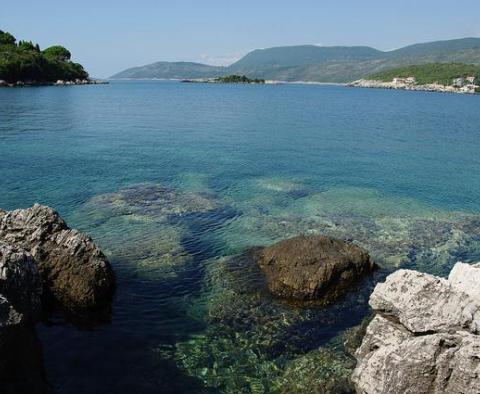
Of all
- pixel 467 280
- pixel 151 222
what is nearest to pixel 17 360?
pixel 467 280

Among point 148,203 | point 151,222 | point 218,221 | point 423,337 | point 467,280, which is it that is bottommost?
Answer: point 218,221

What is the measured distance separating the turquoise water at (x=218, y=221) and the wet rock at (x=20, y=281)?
129 centimetres

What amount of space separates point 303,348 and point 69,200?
2610 centimetres

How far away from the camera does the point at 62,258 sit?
20.5 metres

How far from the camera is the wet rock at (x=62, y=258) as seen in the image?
783 inches

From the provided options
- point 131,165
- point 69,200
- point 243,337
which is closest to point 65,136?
point 131,165

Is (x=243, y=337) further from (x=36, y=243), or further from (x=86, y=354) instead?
(x=36, y=243)

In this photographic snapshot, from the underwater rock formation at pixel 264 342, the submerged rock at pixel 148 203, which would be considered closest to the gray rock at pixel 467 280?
the underwater rock formation at pixel 264 342

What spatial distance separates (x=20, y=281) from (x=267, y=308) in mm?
10509

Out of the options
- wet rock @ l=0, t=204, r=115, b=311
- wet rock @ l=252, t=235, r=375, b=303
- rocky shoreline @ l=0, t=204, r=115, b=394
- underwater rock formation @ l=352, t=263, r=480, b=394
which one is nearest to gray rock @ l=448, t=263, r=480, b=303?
underwater rock formation @ l=352, t=263, r=480, b=394

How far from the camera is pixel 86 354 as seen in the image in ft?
55.4

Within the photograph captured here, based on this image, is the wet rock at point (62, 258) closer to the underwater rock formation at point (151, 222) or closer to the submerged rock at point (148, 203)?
the underwater rock formation at point (151, 222)

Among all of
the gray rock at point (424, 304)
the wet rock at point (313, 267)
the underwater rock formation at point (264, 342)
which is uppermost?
the gray rock at point (424, 304)

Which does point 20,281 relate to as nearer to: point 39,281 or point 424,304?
point 39,281
